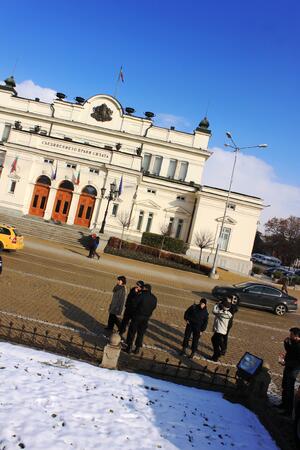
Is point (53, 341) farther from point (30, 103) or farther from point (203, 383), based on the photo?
point (30, 103)

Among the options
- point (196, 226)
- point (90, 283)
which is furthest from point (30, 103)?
point (90, 283)

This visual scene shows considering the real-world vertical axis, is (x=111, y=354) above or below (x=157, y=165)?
below

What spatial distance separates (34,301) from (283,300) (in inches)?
544

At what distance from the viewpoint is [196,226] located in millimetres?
40656

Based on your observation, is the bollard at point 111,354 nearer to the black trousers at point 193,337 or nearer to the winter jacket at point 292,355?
the black trousers at point 193,337

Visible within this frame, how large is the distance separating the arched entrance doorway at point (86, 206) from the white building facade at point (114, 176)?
10 cm

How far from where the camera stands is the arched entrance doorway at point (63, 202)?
39.5m

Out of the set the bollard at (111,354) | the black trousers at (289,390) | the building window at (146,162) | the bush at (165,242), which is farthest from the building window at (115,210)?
the black trousers at (289,390)

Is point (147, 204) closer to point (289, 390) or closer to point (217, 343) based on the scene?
point (217, 343)

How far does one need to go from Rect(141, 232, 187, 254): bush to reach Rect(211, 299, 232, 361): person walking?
2775cm

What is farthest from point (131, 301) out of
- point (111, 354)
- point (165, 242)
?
point (165, 242)

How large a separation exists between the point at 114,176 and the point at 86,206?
4.11m

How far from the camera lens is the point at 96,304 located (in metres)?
14.0

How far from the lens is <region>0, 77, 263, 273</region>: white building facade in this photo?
3866 centimetres
